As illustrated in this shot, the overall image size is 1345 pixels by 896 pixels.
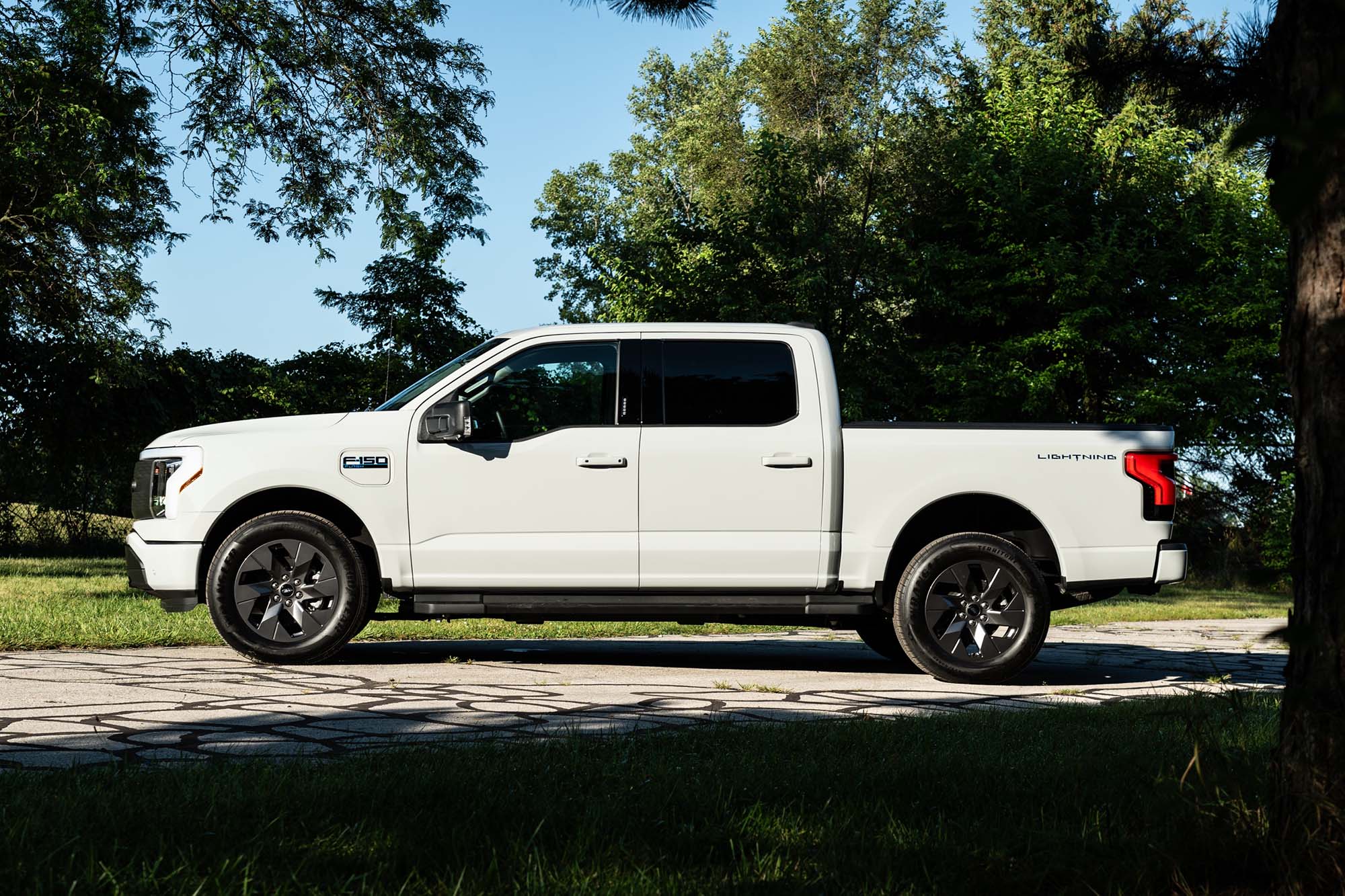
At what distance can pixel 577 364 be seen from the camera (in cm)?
808

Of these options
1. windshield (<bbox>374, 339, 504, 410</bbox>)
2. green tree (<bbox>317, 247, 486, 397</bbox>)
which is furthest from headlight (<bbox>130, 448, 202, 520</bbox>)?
green tree (<bbox>317, 247, 486, 397</bbox>)

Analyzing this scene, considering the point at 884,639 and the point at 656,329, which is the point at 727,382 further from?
the point at 884,639

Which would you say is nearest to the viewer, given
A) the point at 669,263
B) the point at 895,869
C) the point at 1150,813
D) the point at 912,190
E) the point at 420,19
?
the point at 895,869

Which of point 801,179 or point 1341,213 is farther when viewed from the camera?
point 801,179

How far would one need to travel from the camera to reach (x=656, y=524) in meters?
7.78

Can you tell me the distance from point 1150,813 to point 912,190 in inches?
1183

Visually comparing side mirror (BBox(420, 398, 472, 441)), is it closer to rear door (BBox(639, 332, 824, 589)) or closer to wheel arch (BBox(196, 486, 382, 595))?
wheel arch (BBox(196, 486, 382, 595))

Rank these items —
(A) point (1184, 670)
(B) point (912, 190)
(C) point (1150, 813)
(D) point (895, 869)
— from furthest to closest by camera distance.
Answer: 1. (B) point (912, 190)
2. (A) point (1184, 670)
3. (C) point (1150, 813)
4. (D) point (895, 869)

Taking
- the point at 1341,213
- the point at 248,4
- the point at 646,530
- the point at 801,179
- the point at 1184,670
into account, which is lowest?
the point at 1184,670

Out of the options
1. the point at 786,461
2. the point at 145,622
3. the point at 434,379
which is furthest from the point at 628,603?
the point at 145,622

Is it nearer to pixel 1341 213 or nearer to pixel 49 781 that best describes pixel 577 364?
pixel 49 781

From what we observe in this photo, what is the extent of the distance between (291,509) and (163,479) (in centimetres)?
79

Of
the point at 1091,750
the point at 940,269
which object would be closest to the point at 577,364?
the point at 1091,750

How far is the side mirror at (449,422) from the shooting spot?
770 centimetres
